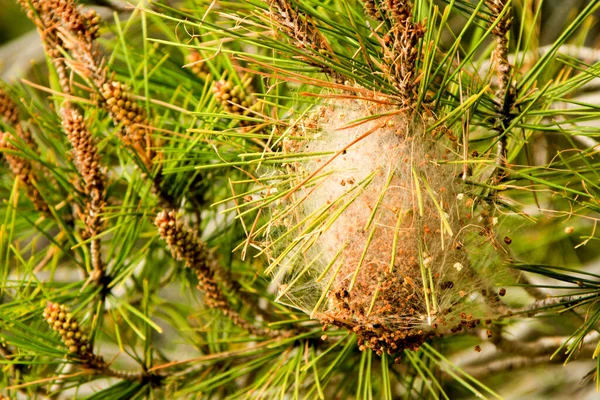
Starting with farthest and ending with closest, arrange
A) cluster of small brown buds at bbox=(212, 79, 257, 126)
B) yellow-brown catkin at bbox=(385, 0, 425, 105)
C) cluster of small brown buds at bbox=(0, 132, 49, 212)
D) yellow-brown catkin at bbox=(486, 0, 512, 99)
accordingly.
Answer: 1. cluster of small brown buds at bbox=(0, 132, 49, 212)
2. cluster of small brown buds at bbox=(212, 79, 257, 126)
3. yellow-brown catkin at bbox=(486, 0, 512, 99)
4. yellow-brown catkin at bbox=(385, 0, 425, 105)

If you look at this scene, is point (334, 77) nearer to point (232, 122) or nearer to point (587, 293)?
point (232, 122)

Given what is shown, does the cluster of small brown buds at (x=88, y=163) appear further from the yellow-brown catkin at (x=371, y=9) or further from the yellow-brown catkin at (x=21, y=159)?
the yellow-brown catkin at (x=371, y=9)

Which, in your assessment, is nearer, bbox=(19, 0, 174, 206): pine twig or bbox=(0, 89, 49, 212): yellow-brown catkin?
bbox=(19, 0, 174, 206): pine twig

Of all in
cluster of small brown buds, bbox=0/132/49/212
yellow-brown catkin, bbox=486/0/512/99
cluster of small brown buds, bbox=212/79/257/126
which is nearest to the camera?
yellow-brown catkin, bbox=486/0/512/99

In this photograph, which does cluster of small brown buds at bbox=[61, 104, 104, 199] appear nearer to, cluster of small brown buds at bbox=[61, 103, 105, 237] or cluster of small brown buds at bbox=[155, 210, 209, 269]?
cluster of small brown buds at bbox=[61, 103, 105, 237]

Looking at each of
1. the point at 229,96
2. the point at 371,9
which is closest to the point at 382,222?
the point at 371,9

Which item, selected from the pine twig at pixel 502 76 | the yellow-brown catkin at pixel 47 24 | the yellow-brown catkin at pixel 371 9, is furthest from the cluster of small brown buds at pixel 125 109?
the pine twig at pixel 502 76

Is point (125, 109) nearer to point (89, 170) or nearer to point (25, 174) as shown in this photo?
point (89, 170)

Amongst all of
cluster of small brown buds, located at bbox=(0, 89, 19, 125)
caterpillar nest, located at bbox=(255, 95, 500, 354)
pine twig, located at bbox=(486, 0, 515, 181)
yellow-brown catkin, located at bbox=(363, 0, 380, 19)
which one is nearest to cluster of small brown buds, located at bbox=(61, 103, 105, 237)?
cluster of small brown buds, located at bbox=(0, 89, 19, 125)
